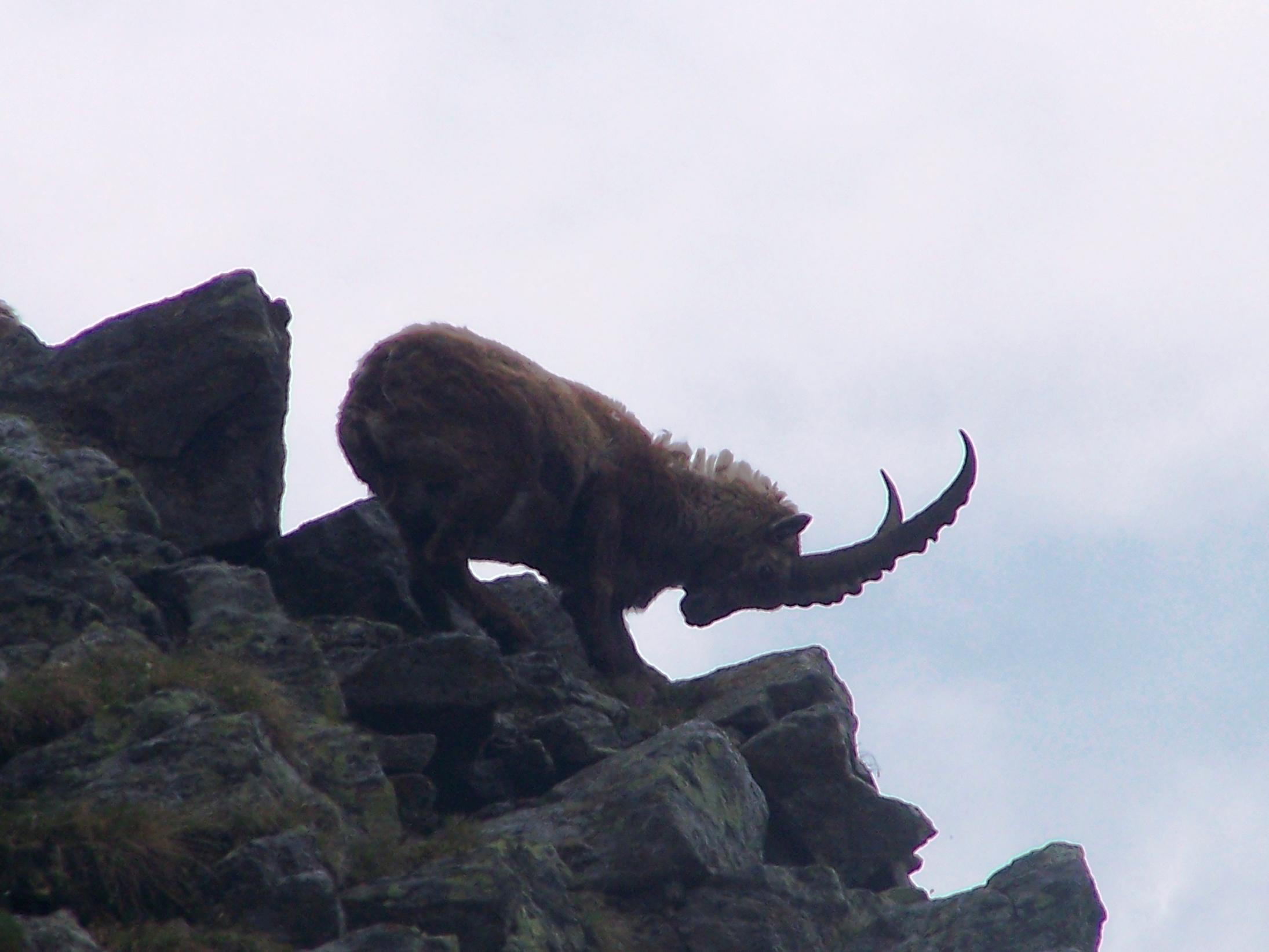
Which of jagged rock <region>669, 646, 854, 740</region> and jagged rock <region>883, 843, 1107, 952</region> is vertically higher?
jagged rock <region>669, 646, 854, 740</region>

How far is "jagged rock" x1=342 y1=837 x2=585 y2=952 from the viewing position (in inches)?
258

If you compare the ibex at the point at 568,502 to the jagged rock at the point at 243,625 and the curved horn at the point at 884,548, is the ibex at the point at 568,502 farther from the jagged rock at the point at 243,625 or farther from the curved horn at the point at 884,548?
the jagged rock at the point at 243,625

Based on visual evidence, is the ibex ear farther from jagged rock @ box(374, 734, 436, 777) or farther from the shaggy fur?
jagged rock @ box(374, 734, 436, 777)

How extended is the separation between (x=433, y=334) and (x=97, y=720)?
12.4 feet

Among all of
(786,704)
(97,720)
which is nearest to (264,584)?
(97,720)

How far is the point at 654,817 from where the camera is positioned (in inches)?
311

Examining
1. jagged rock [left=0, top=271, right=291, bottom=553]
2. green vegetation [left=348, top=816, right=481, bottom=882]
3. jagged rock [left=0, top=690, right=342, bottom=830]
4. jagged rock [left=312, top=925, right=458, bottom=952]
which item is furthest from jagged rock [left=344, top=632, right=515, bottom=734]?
jagged rock [left=312, top=925, right=458, bottom=952]

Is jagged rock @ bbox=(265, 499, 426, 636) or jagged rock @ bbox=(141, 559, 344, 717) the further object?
jagged rock @ bbox=(265, 499, 426, 636)

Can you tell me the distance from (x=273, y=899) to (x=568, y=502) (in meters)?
4.88

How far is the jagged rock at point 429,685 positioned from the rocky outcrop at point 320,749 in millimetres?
13

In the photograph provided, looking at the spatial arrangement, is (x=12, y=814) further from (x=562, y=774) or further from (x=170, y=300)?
(x=170, y=300)

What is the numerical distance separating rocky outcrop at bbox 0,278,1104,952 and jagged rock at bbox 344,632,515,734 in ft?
0.04

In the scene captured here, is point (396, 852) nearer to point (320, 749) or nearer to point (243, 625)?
point (320, 749)

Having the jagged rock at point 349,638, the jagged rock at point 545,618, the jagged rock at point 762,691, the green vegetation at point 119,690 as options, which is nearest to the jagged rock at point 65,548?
the green vegetation at point 119,690
